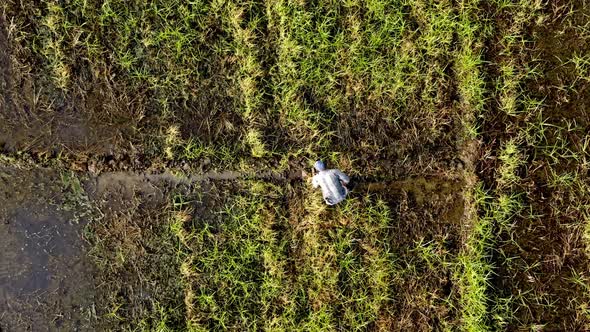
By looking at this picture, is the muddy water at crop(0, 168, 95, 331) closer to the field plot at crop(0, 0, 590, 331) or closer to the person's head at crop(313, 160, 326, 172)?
the field plot at crop(0, 0, 590, 331)

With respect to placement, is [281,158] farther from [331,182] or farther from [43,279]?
[43,279]

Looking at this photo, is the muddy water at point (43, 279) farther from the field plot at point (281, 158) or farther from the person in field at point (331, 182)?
the person in field at point (331, 182)

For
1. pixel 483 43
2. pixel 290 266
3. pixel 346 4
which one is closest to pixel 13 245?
pixel 290 266

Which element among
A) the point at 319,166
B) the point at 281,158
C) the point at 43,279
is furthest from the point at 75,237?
the point at 319,166

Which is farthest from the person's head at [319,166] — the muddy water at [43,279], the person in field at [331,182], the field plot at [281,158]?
the muddy water at [43,279]

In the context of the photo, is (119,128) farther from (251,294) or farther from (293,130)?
(251,294)
